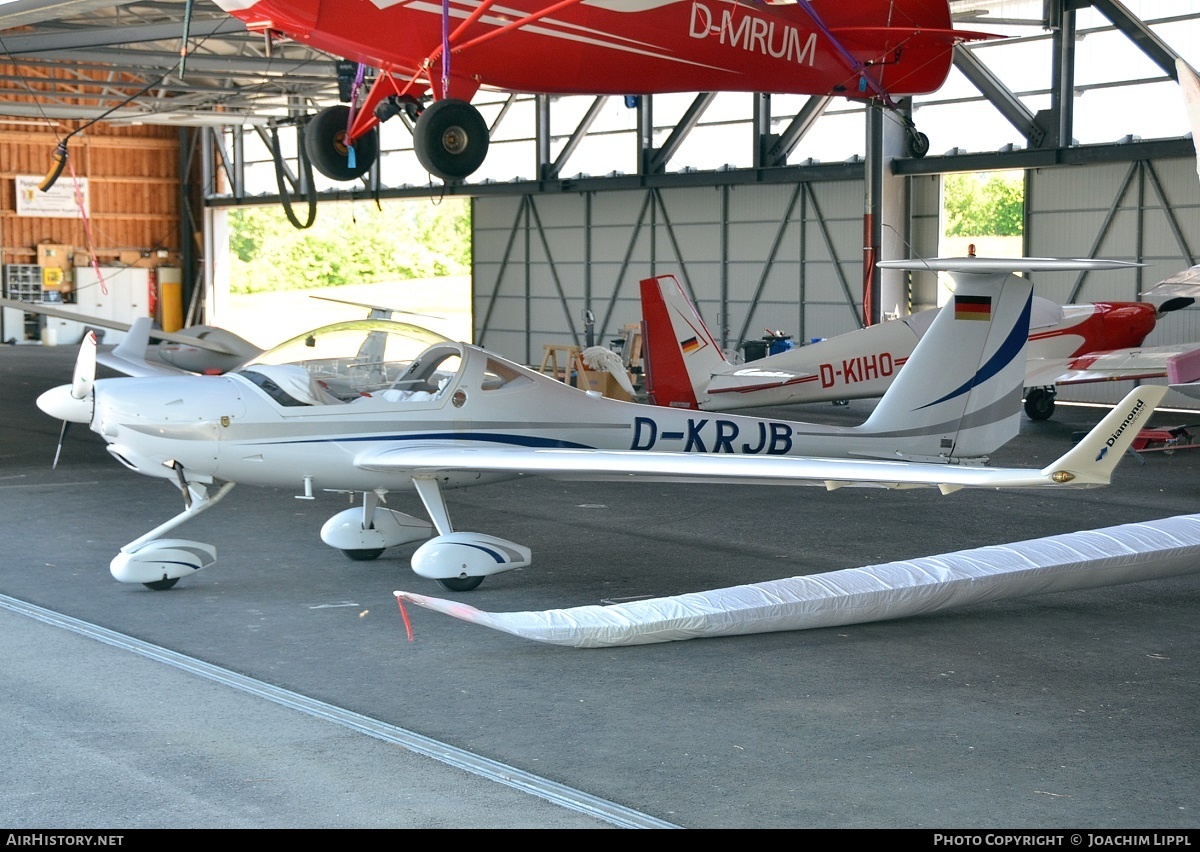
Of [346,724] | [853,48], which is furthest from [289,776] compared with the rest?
[853,48]

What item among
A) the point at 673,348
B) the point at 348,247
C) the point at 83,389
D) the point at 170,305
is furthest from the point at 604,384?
the point at 348,247

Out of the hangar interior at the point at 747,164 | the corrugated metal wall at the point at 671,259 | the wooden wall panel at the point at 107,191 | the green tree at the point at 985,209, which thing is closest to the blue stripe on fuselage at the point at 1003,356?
the hangar interior at the point at 747,164

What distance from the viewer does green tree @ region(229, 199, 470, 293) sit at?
55000 millimetres

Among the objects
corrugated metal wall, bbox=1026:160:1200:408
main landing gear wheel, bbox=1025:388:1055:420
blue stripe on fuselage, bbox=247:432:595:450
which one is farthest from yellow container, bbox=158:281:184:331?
blue stripe on fuselage, bbox=247:432:595:450

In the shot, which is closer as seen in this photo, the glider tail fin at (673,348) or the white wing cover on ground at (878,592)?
the white wing cover on ground at (878,592)

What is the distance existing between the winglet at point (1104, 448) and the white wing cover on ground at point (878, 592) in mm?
1334

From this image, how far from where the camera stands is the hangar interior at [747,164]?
19359 millimetres

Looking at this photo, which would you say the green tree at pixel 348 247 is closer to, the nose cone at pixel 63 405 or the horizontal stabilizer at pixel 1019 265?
the nose cone at pixel 63 405

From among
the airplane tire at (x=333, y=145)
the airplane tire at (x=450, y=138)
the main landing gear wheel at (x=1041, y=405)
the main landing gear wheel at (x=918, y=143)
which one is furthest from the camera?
the main landing gear wheel at (x=1041, y=405)

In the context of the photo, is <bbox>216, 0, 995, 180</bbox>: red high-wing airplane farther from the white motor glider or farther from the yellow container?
the yellow container

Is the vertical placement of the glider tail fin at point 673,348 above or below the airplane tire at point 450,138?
below

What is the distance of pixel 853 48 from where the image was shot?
42.5 feet

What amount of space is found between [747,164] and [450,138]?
633 inches

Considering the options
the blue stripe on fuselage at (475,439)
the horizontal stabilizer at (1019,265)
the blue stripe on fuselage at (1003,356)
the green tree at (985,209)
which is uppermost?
the green tree at (985,209)
